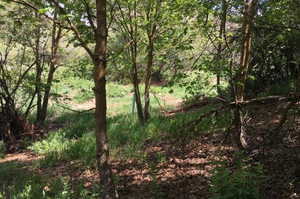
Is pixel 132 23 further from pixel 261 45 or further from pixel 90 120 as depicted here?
pixel 90 120

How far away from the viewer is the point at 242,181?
9.41 ft

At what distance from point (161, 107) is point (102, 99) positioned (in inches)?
111

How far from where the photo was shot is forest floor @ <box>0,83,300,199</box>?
3.45 meters

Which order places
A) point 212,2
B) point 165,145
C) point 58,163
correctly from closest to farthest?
point 212,2 < point 165,145 < point 58,163

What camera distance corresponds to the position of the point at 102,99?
3.04m

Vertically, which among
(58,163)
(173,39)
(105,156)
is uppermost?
(173,39)

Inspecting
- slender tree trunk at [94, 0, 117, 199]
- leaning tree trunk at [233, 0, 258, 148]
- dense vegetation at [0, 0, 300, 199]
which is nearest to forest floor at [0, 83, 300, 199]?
dense vegetation at [0, 0, 300, 199]

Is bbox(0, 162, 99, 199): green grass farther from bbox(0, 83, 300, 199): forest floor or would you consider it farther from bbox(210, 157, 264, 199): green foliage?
bbox(210, 157, 264, 199): green foliage

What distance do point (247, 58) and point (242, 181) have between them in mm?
1650

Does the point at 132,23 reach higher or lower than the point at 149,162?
higher

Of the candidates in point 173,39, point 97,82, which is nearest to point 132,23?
point 173,39

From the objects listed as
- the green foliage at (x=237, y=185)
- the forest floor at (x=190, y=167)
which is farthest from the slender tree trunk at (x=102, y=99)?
the green foliage at (x=237, y=185)

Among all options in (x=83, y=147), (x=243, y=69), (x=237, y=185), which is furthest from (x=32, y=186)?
(x=243, y=69)

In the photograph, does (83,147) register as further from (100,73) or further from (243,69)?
(243,69)
